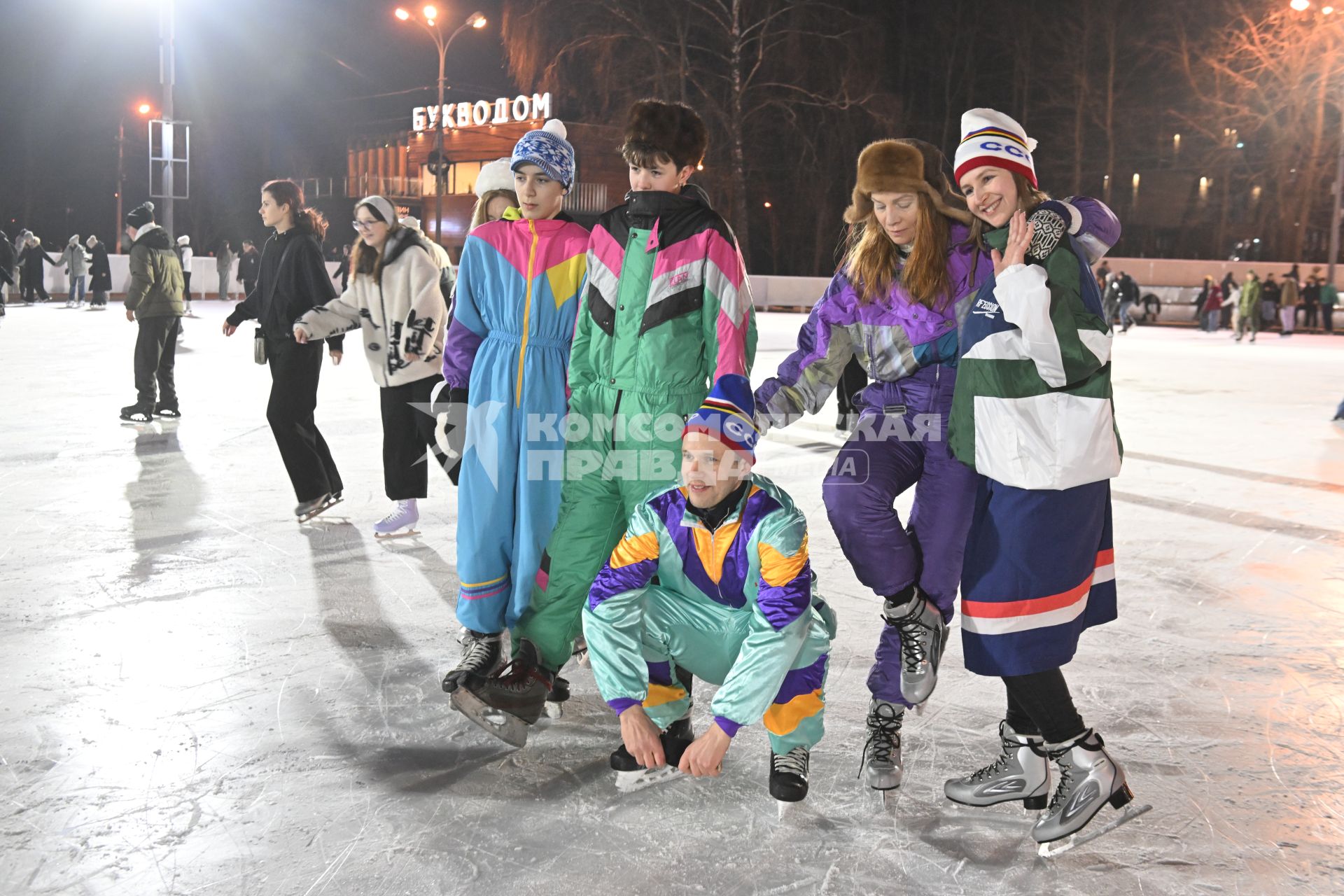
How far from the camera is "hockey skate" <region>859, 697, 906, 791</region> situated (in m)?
2.71

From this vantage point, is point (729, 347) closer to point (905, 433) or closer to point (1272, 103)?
point (905, 433)

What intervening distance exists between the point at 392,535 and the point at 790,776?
2.95 metres

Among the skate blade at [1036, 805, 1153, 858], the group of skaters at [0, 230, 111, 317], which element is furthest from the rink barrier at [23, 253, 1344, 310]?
the skate blade at [1036, 805, 1153, 858]

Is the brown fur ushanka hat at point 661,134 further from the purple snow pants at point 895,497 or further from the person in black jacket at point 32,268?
the person in black jacket at point 32,268

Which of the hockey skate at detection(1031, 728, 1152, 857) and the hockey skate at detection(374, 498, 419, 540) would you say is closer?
the hockey skate at detection(1031, 728, 1152, 857)

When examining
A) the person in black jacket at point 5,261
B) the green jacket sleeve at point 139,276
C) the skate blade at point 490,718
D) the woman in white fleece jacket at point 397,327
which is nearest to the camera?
the skate blade at point 490,718

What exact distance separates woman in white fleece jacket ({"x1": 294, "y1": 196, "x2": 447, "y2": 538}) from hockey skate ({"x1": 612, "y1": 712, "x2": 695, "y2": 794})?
2.44 meters

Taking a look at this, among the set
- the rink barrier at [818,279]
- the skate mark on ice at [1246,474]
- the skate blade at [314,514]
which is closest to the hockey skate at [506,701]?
the skate blade at [314,514]

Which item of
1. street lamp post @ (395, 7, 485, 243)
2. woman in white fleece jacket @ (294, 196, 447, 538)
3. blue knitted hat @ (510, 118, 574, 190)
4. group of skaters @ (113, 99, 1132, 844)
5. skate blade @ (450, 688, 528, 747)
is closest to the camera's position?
group of skaters @ (113, 99, 1132, 844)

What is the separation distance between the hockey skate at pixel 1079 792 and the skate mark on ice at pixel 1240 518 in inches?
135

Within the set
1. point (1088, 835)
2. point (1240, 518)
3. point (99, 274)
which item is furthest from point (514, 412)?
point (99, 274)

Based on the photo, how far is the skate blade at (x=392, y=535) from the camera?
16.7ft

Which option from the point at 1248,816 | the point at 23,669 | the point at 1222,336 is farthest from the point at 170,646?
the point at 1222,336

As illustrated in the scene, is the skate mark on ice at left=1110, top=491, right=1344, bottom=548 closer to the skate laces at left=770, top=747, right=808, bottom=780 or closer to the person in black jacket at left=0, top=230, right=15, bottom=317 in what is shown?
the skate laces at left=770, top=747, right=808, bottom=780
